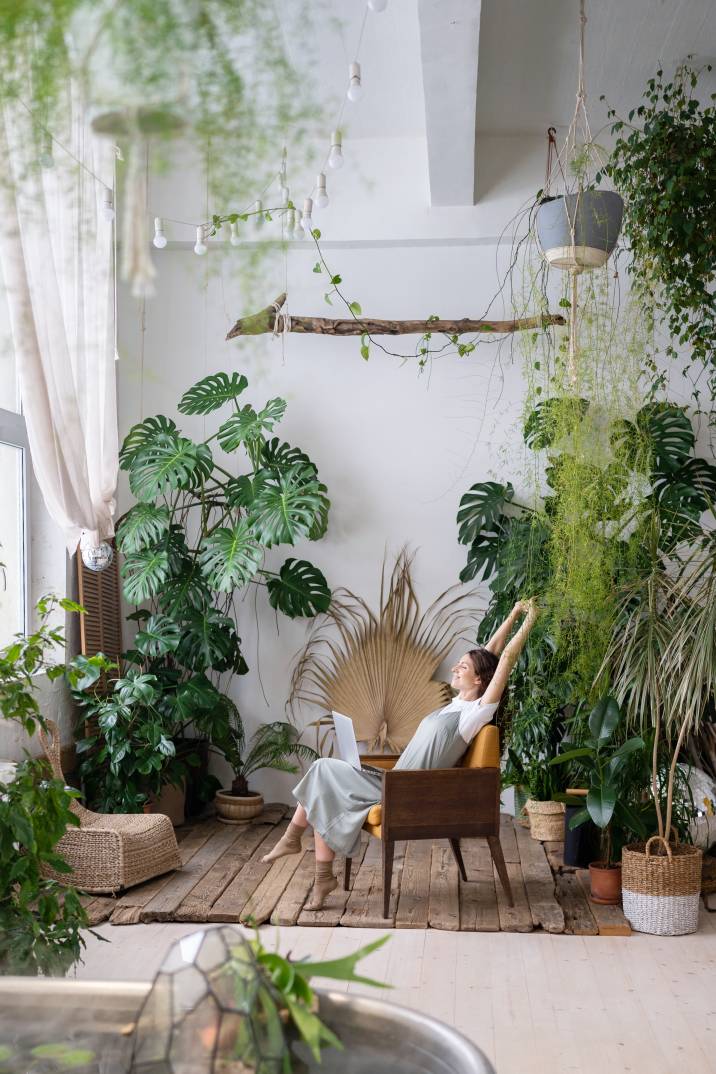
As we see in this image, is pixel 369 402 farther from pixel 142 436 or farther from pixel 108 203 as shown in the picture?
pixel 108 203

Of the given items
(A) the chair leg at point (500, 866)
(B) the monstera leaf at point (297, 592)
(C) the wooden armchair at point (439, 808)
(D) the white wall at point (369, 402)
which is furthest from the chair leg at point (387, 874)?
(D) the white wall at point (369, 402)

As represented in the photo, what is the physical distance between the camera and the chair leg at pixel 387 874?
4000 millimetres

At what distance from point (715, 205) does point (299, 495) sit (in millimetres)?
2327

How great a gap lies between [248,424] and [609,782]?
103 inches

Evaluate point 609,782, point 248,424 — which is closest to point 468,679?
point 609,782

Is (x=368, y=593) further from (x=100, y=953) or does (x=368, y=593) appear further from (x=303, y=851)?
(x=100, y=953)

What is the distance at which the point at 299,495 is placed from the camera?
5324 mm

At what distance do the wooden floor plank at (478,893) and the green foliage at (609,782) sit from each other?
0.48 metres

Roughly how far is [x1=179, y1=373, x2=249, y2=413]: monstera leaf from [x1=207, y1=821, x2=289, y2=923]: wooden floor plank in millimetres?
2265

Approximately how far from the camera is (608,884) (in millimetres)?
4211

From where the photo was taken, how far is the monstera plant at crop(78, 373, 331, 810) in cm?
505

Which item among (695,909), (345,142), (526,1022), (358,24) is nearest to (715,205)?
(358,24)

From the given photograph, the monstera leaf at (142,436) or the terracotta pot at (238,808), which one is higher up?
the monstera leaf at (142,436)

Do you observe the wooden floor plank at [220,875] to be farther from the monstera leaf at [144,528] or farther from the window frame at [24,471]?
the monstera leaf at [144,528]
